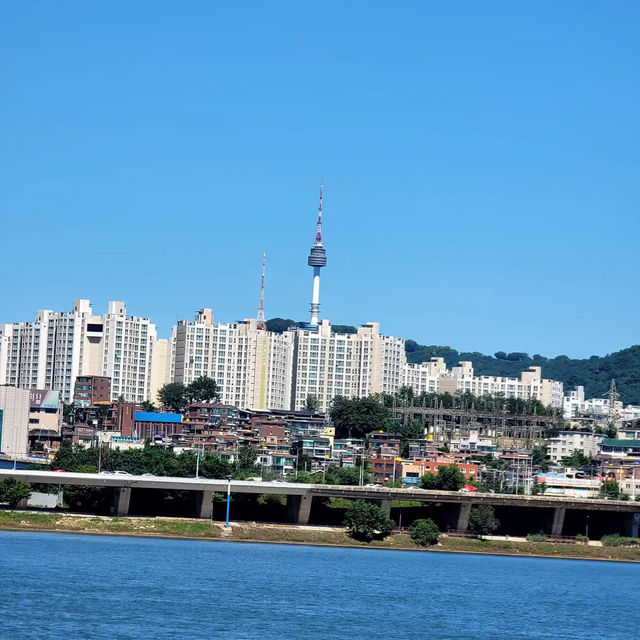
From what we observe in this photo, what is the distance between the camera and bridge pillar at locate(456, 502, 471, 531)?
101 m

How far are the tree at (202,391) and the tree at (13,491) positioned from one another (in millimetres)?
91690

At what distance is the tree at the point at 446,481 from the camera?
118188 millimetres

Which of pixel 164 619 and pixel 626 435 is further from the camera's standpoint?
pixel 626 435

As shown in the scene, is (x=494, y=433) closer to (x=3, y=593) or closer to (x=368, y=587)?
(x=368, y=587)

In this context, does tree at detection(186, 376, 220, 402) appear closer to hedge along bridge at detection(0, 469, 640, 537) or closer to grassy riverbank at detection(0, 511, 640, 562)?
hedge along bridge at detection(0, 469, 640, 537)

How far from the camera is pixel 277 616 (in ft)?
174

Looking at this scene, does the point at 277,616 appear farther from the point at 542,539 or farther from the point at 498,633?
the point at 542,539

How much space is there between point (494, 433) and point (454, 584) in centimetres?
11755

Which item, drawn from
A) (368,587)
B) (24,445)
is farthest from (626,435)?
(368,587)

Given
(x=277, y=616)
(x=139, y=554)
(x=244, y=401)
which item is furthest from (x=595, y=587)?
(x=244, y=401)

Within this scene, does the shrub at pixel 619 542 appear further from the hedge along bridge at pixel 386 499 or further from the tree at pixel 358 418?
the tree at pixel 358 418

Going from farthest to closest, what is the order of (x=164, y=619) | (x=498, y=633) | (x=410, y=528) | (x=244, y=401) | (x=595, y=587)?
1. (x=244, y=401)
2. (x=410, y=528)
3. (x=595, y=587)
4. (x=498, y=633)
5. (x=164, y=619)

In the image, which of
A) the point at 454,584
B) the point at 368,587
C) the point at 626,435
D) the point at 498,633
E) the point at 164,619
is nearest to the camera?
the point at 164,619

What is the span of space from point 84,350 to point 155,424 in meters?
30.4
